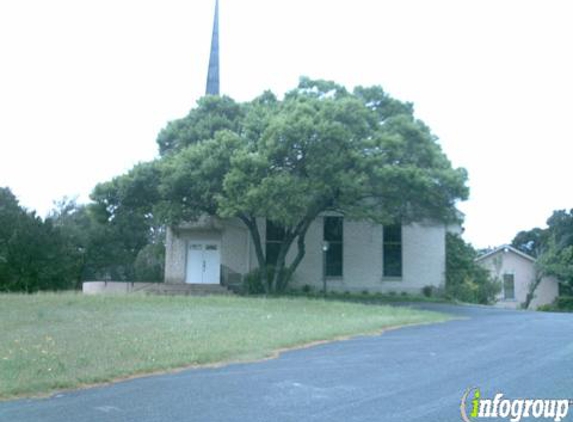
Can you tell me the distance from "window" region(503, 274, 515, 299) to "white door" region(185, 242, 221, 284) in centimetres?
1885

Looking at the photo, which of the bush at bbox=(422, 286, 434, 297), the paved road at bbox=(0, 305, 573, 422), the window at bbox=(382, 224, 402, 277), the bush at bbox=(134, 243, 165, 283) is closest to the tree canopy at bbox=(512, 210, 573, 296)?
the bush at bbox=(422, 286, 434, 297)

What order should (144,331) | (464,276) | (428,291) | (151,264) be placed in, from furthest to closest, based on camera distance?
(151,264), (464,276), (428,291), (144,331)

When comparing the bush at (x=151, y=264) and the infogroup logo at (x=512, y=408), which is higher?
the bush at (x=151, y=264)

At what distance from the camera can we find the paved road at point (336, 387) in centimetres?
761

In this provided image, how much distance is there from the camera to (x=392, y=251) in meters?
32.6

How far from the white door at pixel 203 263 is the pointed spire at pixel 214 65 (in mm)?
10711

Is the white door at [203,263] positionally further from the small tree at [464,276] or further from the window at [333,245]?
the small tree at [464,276]

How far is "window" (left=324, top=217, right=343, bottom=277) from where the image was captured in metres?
32.5

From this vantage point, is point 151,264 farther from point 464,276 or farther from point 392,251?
point 464,276

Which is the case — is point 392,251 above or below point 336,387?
above

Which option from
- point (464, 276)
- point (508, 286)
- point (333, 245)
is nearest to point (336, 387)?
point (333, 245)

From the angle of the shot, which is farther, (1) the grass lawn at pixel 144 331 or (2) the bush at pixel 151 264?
(2) the bush at pixel 151 264

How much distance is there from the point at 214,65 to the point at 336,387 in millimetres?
33523

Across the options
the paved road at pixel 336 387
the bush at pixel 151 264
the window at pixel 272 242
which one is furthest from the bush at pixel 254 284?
the paved road at pixel 336 387
